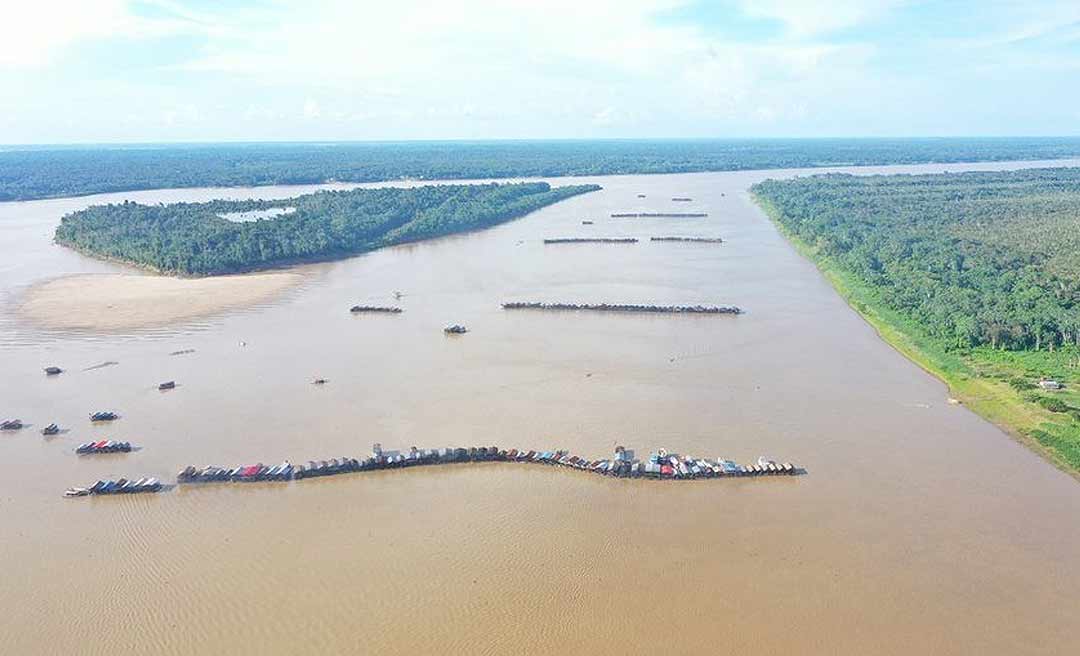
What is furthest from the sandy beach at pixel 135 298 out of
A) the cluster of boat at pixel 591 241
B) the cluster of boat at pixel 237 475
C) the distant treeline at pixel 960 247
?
the distant treeline at pixel 960 247

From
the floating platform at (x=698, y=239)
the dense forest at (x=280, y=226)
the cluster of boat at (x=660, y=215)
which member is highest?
the dense forest at (x=280, y=226)

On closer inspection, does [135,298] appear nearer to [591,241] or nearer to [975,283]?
[591,241]

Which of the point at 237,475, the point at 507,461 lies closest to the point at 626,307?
the point at 507,461

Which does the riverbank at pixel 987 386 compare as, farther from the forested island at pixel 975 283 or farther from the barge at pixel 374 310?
Answer: the barge at pixel 374 310

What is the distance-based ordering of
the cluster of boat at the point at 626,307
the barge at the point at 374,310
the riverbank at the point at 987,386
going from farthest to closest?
the barge at the point at 374,310
the cluster of boat at the point at 626,307
the riverbank at the point at 987,386

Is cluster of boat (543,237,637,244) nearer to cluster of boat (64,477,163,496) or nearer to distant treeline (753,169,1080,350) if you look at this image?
distant treeline (753,169,1080,350)

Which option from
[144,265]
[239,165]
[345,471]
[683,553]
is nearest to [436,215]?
[144,265]
